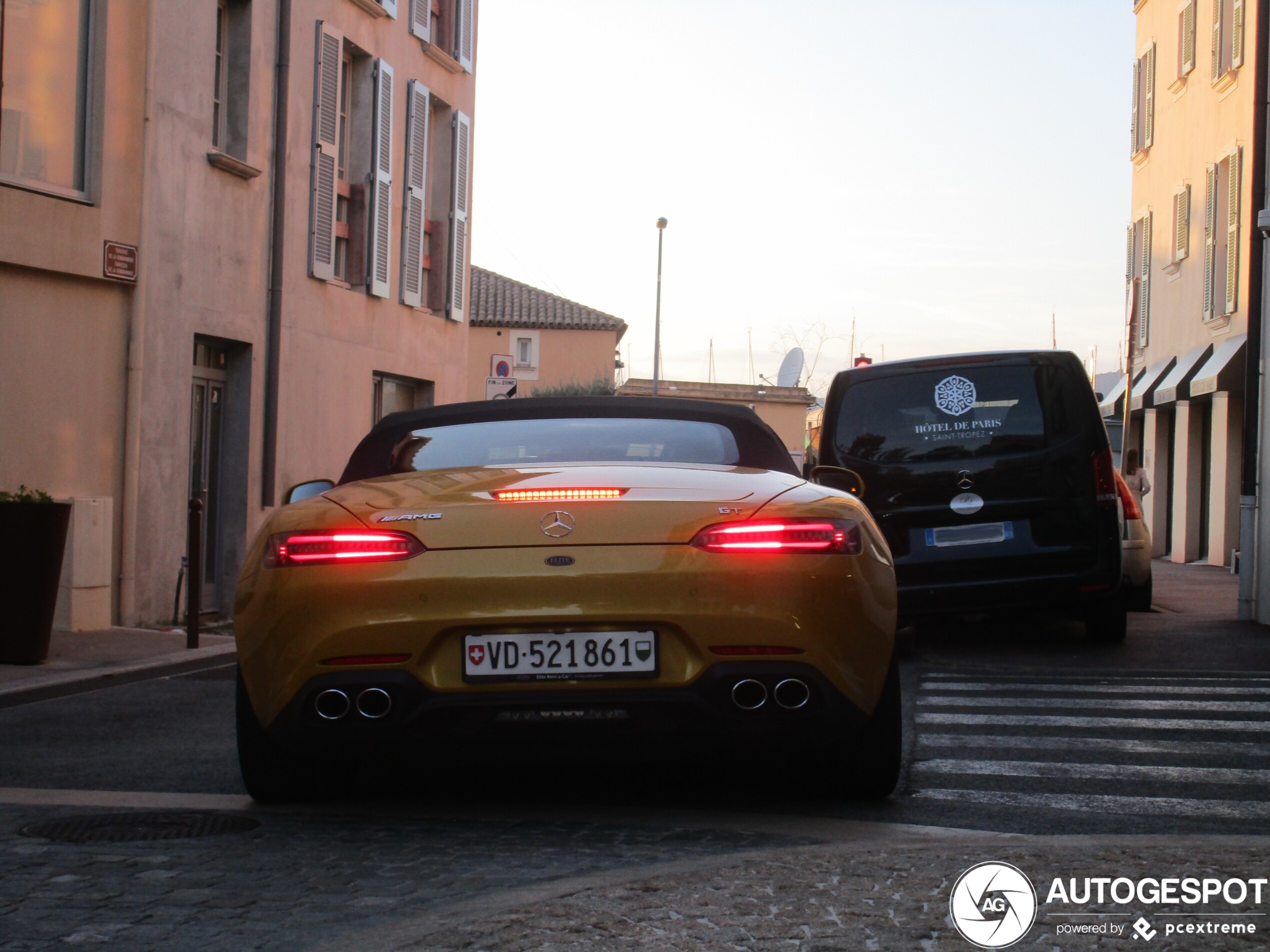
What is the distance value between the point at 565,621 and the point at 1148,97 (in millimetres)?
29615

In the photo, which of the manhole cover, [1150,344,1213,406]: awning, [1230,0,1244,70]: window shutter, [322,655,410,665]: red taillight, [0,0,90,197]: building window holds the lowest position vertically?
the manhole cover

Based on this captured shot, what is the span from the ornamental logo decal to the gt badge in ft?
22.0

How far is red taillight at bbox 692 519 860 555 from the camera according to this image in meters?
4.66

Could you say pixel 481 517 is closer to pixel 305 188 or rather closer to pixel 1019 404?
pixel 1019 404

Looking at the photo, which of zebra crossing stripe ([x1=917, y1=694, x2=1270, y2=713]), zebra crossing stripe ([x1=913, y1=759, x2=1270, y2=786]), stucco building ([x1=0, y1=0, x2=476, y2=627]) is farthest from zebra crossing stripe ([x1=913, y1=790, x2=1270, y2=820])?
stucco building ([x1=0, y1=0, x2=476, y2=627])

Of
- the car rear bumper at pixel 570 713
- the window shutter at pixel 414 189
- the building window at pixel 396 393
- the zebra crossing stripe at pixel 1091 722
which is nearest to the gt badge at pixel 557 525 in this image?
the car rear bumper at pixel 570 713

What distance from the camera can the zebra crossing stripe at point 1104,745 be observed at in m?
6.58

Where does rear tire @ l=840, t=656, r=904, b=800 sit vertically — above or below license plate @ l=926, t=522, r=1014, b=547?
below

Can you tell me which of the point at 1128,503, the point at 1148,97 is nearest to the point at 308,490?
the point at 1128,503

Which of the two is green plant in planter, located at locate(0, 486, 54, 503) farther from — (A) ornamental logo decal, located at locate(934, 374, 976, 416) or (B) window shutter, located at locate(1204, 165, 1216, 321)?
(B) window shutter, located at locate(1204, 165, 1216, 321)

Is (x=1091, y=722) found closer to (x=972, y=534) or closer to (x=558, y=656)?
(x=972, y=534)

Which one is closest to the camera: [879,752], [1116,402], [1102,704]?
[879,752]

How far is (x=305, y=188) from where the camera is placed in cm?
1789

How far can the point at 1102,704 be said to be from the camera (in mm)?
8234
